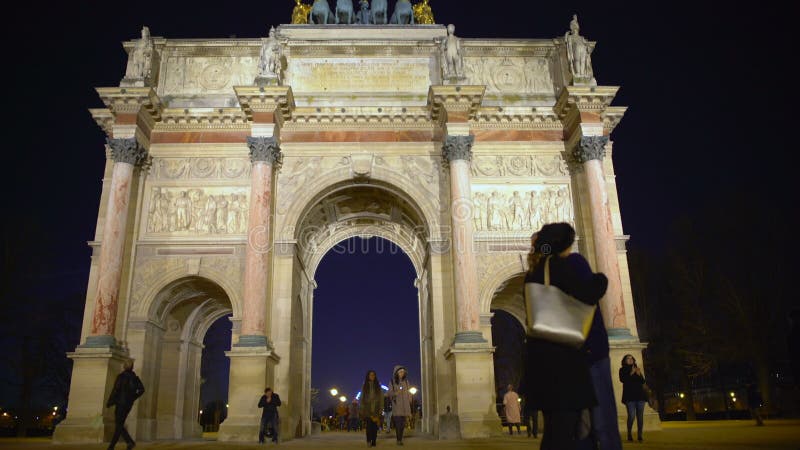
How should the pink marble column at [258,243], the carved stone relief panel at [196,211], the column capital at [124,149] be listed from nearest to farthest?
the pink marble column at [258,243], the column capital at [124,149], the carved stone relief panel at [196,211]

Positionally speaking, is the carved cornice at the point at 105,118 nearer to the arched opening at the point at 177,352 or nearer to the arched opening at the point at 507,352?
the arched opening at the point at 177,352

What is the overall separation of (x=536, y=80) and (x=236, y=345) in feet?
46.3

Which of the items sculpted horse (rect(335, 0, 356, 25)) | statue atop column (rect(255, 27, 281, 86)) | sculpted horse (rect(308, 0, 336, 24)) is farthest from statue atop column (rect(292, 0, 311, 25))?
statue atop column (rect(255, 27, 281, 86))

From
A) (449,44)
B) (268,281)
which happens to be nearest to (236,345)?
(268,281)

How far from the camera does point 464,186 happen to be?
19844 mm

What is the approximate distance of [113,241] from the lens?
738 inches

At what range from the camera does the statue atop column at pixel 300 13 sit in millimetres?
25234

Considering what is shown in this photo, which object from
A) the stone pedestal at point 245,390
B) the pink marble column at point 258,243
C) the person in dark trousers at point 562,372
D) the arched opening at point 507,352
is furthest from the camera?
the arched opening at point 507,352

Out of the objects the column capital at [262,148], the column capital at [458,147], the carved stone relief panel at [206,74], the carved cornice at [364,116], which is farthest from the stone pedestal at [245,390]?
the carved stone relief panel at [206,74]

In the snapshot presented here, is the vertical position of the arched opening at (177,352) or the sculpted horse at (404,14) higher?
the sculpted horse at (404,14)

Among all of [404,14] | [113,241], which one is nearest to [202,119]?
[113,241]

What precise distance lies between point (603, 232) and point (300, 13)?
49.9 feet

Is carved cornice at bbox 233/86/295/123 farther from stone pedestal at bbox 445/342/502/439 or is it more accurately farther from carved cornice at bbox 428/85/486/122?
stone pedestal at bbox 445/342/502/439

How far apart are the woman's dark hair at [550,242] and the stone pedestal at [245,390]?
554 inches
